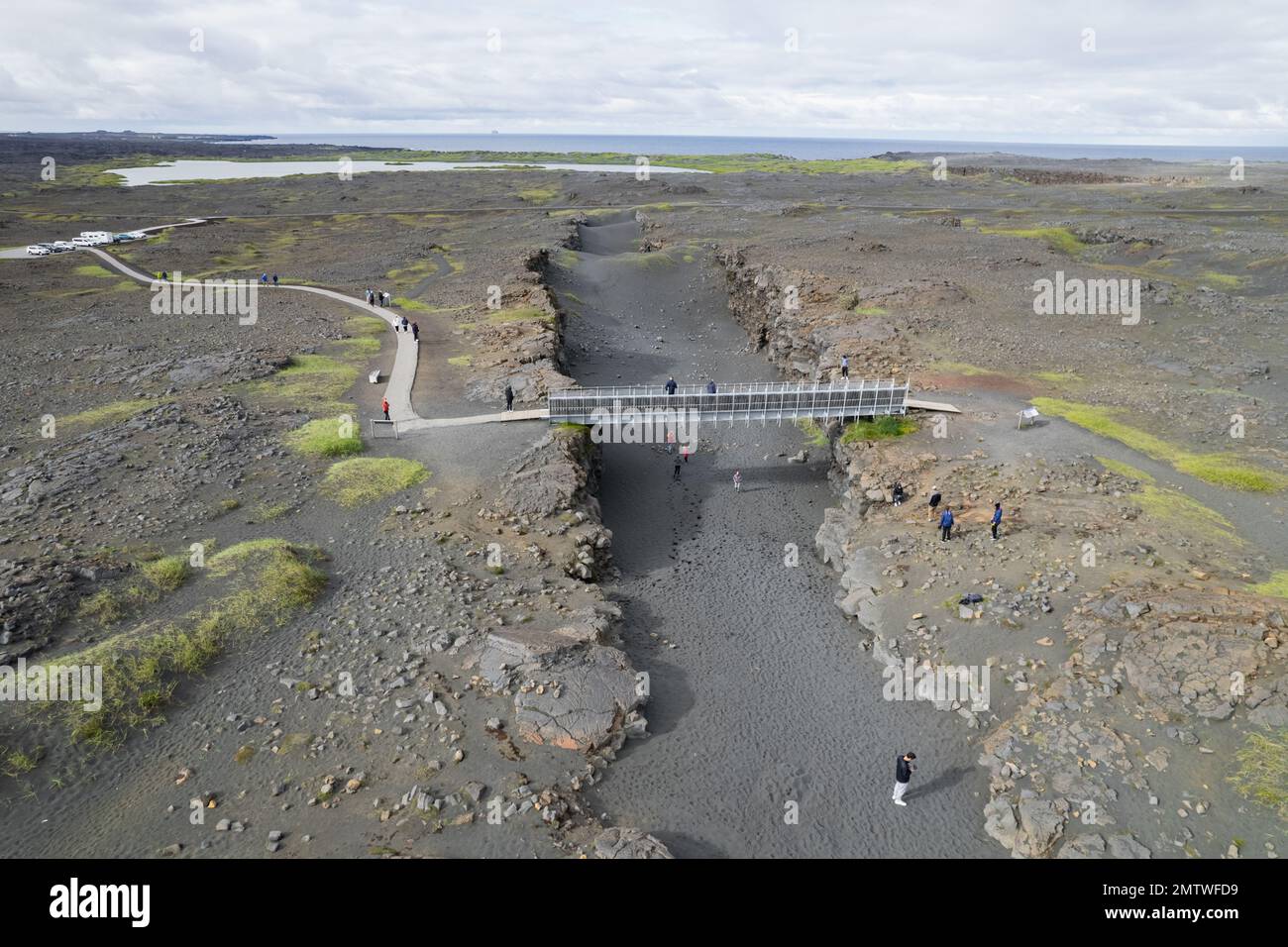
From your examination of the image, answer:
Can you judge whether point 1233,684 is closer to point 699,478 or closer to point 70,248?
point 699,478

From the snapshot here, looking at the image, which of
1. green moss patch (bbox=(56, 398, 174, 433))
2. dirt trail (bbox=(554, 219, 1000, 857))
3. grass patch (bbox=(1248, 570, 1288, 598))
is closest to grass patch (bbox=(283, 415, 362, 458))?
green moss patch (bbox=(56, 398, 174, 433))

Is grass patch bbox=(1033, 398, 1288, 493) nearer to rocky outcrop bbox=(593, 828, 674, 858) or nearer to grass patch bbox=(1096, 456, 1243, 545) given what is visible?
grass patch bbox=(1096, 456, 1243, 545)

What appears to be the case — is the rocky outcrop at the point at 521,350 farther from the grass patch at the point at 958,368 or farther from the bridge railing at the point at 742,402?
the grass patch at the point at 958,368

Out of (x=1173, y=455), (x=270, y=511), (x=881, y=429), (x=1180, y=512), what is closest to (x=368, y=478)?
(x=270, y=511)

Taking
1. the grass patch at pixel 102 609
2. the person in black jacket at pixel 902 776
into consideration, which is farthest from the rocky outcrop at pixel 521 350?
the person in black jacket at pixel 902 776

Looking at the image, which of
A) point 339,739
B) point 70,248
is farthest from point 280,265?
point 339,739

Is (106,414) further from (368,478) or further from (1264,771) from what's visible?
(1264,771)

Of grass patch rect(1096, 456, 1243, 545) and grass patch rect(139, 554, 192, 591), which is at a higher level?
grass patch rect(1096, 456, 1243, 545)
